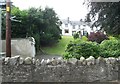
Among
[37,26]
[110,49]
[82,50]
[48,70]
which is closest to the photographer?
[48,70]

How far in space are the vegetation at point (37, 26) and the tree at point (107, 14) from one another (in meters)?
2.08

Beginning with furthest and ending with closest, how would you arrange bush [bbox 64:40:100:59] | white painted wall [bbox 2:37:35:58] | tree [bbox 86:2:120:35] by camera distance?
white painted wall [bbox 2:37:35:58] → tree [bbox 86:2:120:35] → bush [bbox 64:40:100:59]

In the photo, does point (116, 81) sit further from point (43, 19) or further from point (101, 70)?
point (43, 19)

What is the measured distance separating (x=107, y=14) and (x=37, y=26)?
11.1ft

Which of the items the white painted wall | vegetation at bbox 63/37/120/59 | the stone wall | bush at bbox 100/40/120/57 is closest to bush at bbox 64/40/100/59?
vegetation at bbox 63/37/120/59

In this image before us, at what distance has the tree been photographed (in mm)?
4934

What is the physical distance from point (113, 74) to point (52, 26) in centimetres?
472

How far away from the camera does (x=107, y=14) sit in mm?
5125

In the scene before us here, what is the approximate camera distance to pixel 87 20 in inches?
231

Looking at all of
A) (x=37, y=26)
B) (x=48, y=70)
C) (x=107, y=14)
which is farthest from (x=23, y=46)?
(x=48, y=70)

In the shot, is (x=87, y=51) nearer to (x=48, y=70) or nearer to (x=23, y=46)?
(x=48, y=70)

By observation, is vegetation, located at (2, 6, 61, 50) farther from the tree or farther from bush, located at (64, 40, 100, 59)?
bush, located at (64, 40, 100, 59)

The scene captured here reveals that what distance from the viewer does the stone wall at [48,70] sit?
355cm

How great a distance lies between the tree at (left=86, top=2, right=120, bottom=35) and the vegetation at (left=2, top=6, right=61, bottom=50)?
2.08 m
